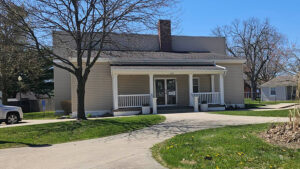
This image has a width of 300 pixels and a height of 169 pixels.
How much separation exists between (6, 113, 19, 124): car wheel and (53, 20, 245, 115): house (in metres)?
3.31

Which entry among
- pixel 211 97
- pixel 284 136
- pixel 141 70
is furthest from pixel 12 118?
pixel 284 136

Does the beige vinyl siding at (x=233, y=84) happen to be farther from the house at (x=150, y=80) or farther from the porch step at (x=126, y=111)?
the porch step at (x=126, y=111)

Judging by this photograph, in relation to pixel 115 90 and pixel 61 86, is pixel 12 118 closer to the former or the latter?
pixel 115 90

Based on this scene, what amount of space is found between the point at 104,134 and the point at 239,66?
13507mm

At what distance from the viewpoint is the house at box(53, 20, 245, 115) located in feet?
54.1

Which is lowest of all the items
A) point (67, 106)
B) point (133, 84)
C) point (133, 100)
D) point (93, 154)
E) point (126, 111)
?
point (93, 154)

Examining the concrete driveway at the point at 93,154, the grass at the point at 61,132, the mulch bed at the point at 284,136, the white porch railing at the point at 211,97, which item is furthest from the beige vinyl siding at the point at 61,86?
the mulch bed at the point at 284,136

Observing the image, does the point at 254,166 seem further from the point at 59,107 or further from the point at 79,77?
the point at 59,107

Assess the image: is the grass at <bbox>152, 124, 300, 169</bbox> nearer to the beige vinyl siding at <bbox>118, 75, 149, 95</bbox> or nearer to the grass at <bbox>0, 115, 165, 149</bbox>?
the grass at <bbox>0, 115, 165, 149</bbox>

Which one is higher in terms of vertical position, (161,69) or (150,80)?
(161,69)

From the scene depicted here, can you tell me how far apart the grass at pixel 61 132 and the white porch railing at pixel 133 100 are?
5074 millimetres

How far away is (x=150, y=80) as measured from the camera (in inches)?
656

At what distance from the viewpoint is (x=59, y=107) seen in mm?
20203

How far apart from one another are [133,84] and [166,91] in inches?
95.3
